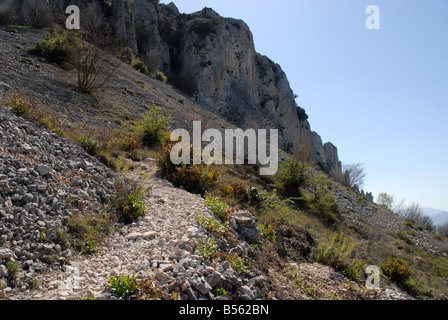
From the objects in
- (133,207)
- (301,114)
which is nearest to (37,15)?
(133,207)

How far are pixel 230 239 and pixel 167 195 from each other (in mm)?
2122

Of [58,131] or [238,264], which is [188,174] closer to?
[58,131]

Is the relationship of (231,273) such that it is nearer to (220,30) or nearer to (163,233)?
(163,233)

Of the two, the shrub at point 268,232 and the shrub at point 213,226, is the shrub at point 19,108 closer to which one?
the shrub at point 213,226

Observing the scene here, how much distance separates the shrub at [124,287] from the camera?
2643mm

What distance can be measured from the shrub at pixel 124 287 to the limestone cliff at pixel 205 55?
2647cm

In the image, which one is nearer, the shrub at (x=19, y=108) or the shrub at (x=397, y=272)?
the shrub at (x=19, y=108)

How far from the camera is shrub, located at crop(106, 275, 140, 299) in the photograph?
104 inches

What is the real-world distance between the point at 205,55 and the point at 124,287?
36.1 m

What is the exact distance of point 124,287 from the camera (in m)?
2.66

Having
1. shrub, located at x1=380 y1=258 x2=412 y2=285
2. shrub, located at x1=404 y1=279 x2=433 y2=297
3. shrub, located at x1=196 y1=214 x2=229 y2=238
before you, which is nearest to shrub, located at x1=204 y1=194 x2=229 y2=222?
shrub, located at x1=196 y1=214 x2=229 y2=238

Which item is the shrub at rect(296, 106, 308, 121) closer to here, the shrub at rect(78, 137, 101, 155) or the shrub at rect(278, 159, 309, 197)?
the shrub at rect(278, 159, 309, 197)

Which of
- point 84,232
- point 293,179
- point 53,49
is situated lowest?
point 84,232

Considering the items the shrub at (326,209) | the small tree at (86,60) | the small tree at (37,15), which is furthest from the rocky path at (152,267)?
the small tree at (37,15)
